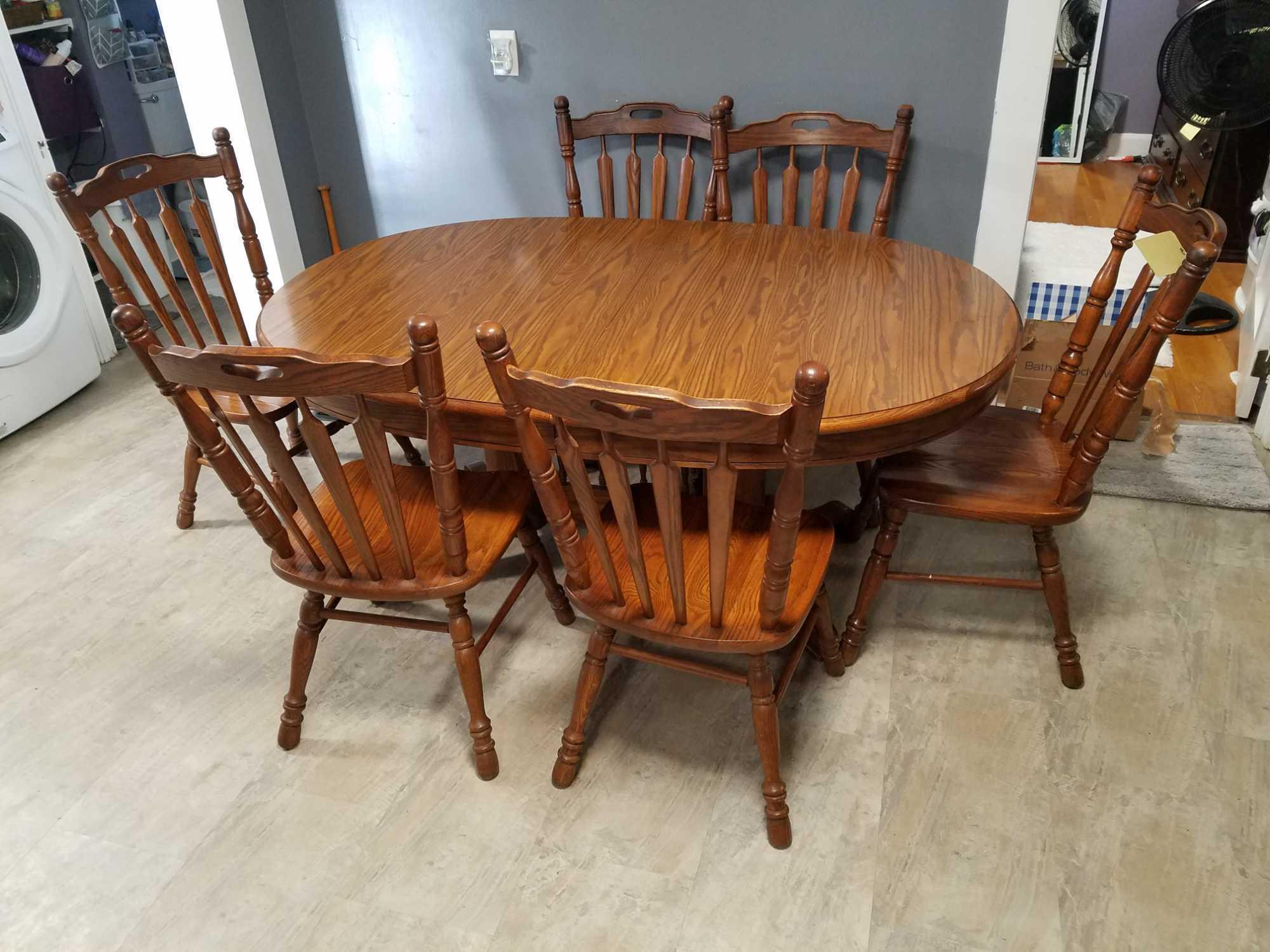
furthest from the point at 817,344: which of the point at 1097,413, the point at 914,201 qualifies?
the point at 914,201

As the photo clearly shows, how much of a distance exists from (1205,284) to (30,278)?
13.7 ft

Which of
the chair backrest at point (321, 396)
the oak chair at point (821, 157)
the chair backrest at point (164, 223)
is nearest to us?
the chair backrest at point (321, 396)

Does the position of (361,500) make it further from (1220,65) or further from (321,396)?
(1220,65)

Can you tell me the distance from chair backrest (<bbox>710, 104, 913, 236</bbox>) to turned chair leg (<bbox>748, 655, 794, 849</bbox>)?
1182 millimetres

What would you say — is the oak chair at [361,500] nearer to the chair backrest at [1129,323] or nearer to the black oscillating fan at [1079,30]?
the chair backrest at [1129,323]

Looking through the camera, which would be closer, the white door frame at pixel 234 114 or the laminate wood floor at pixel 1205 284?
the white door frame at pixel 234 114

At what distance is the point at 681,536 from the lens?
1.26 m

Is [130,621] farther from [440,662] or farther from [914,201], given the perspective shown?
[914,201]

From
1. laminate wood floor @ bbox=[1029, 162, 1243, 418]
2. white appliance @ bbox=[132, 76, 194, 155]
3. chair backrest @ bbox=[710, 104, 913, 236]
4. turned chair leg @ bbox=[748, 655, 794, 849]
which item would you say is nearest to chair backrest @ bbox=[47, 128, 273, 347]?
chair backrest @ bbox=[710, 104, 913, 236]

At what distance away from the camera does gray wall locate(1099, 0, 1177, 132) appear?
4551 mm

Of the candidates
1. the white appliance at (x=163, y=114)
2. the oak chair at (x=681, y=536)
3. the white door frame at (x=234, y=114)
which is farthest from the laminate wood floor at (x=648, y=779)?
the white appliance at (x=163, y=114)

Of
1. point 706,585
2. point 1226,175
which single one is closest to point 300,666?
point 706,585

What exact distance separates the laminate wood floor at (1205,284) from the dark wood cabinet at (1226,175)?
16cm

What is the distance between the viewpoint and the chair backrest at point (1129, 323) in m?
1.43
